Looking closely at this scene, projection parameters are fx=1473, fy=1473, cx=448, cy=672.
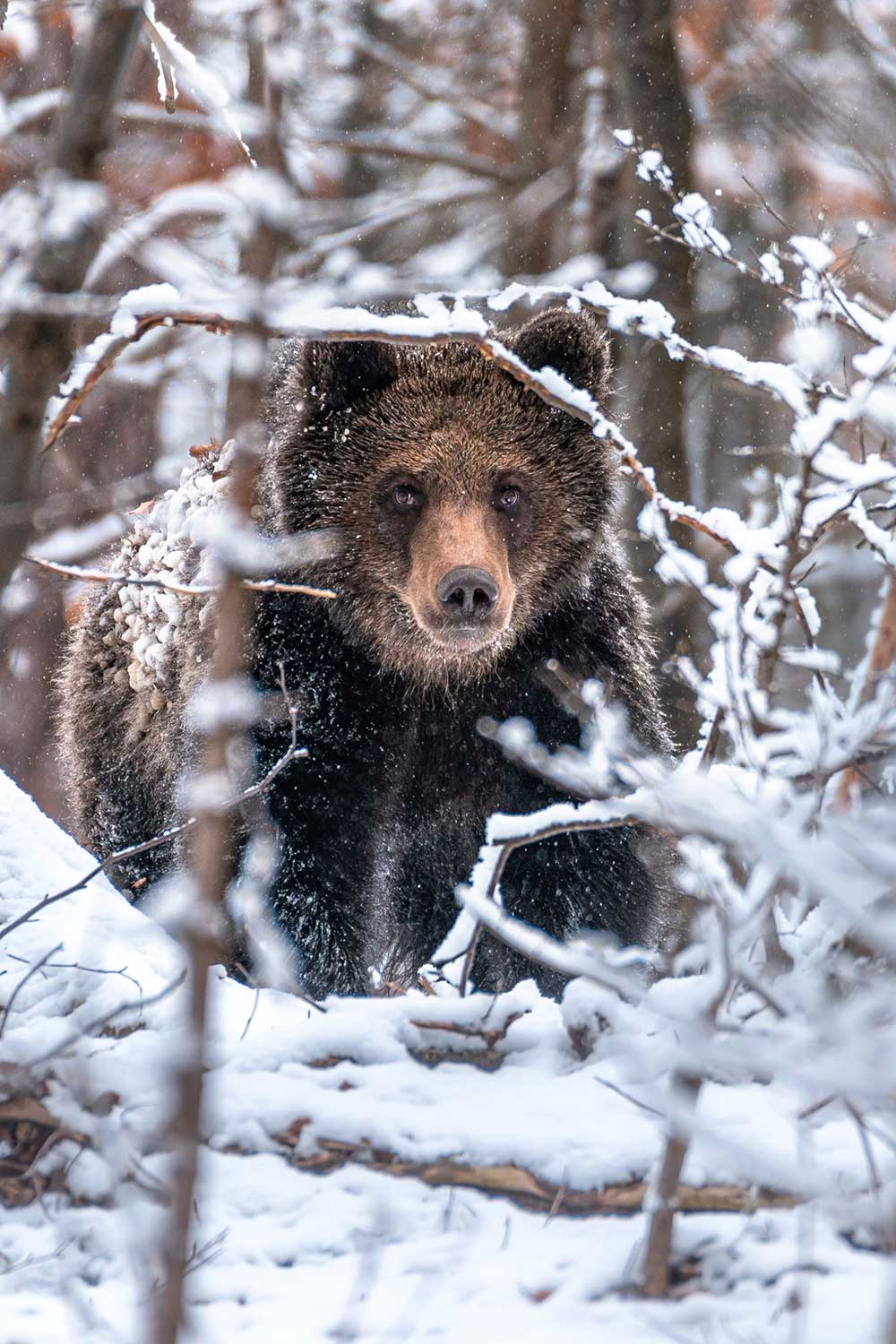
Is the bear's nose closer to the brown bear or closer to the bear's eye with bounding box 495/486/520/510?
the brown bear

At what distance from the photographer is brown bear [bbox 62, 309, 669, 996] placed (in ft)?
16.9

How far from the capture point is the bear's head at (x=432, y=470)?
5320mm

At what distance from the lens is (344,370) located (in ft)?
17.4

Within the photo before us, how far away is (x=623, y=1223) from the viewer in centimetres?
236

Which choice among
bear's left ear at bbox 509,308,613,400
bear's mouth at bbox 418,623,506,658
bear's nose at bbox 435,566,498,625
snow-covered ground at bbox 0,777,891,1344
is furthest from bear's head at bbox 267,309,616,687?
snow-covered ground at bbox 0,777,891,1344

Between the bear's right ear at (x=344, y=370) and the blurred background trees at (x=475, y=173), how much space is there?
0.38 m

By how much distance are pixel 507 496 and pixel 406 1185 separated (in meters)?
3.35

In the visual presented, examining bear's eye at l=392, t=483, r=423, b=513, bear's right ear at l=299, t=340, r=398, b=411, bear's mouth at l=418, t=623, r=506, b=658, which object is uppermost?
bear's right ear at l=299, t=340, r=398, b=411

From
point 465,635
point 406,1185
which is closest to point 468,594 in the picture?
point 465,635

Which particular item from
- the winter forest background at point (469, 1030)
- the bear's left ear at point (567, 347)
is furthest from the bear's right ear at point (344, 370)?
the winter forest background at point (469, 1030)

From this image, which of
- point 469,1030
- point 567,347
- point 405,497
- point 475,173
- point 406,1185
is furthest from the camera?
point 475,173

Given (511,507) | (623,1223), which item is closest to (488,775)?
(511,507)

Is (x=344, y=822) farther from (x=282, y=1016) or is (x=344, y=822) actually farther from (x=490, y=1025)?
(x=490, y=1025)

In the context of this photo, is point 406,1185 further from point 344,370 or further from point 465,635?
point 344,370
